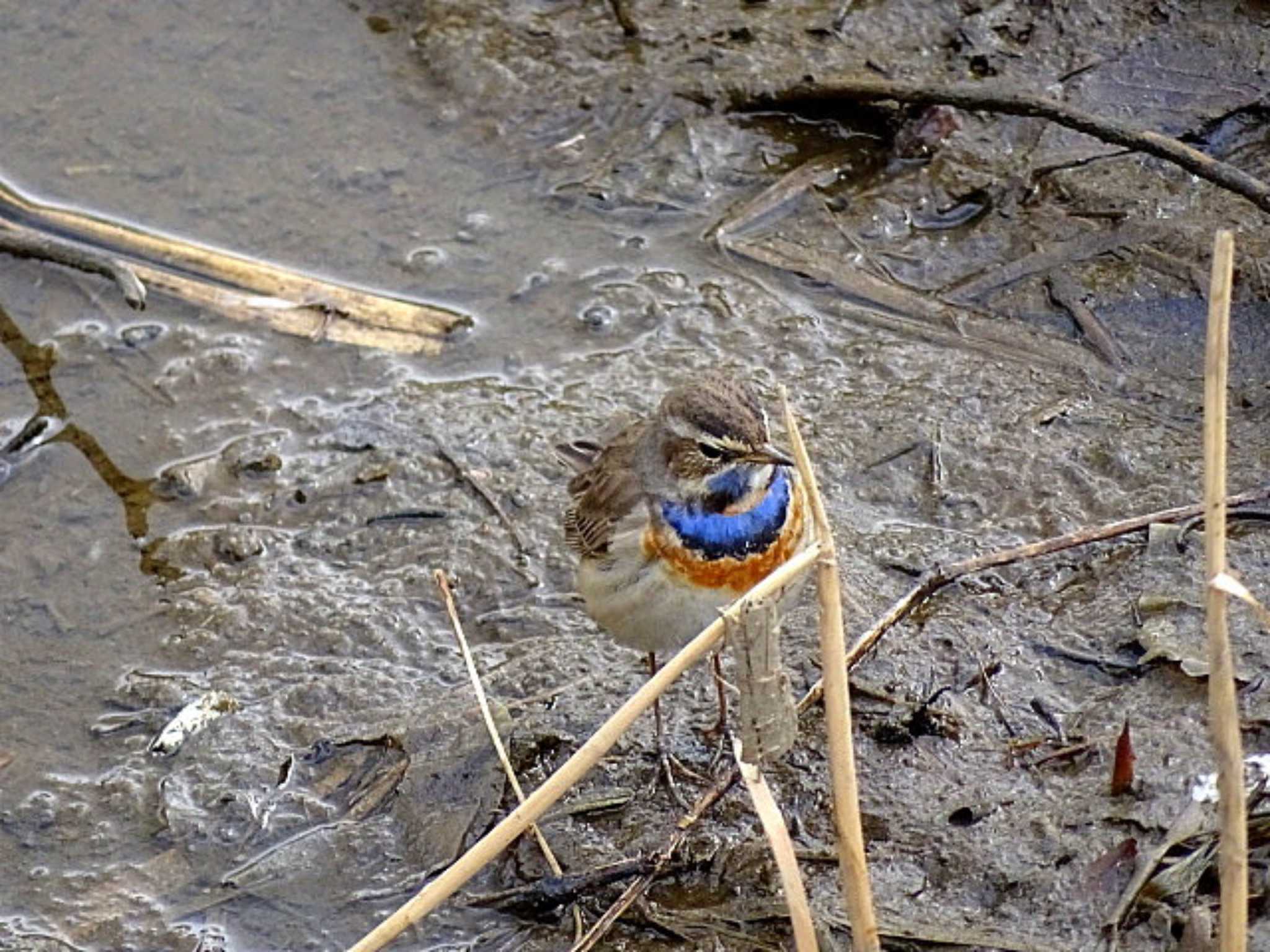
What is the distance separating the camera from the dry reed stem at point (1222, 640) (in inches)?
145

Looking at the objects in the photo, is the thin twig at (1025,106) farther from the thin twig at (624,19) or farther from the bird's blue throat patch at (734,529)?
the bird's blue throat patch at (734,529)

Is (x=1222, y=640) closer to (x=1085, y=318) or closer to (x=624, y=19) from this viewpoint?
(x=1085, y=318)

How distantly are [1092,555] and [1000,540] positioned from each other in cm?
33

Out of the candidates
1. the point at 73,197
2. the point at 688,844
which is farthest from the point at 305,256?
the point at 688,844

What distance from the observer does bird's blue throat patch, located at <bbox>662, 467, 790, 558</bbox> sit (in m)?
5.86

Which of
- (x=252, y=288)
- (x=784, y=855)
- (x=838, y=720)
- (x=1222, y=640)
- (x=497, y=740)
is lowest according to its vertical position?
(x=252, y=288)

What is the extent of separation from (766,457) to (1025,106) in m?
2.87

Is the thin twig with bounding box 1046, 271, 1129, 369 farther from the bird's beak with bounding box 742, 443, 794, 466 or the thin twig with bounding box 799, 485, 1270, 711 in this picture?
the bird's beak with bounding box 742, 443, 794, 466

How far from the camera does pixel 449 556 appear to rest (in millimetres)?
7078

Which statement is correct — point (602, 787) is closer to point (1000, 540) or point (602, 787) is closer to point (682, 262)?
point (1000, 540)

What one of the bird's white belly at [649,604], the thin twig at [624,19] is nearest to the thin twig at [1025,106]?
the thin twig at [624,19]

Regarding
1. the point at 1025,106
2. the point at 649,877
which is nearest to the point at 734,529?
the point at 649,877

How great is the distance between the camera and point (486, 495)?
7.30 meters

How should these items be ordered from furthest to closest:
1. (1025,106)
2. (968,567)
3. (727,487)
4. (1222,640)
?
(1025,106) → (727,487) → (968,567) → (1222,640)
